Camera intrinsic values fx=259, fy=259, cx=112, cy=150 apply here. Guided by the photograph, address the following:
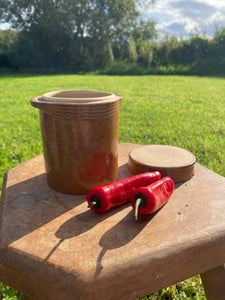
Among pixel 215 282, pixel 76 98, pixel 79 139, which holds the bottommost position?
pixel 215 282

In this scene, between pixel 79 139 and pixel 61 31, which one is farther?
pixel 61 31

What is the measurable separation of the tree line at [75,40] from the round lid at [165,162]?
1576cm

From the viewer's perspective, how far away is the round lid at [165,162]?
1228 mm

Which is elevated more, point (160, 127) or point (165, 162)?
point (165, 162)

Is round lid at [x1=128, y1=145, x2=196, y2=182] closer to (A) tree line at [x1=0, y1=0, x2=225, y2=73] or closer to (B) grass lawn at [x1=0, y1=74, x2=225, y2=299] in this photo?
(B) grass lawn at [x1=0, y1=74, x2=225, y2=299]

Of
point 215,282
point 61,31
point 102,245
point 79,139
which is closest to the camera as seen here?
point 102,245

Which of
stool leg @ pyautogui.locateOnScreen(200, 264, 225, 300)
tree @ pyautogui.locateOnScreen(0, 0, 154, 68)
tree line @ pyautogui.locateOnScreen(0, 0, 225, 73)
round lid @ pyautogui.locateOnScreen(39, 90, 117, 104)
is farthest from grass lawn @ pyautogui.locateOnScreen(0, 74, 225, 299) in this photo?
tree @ pyautogui.locateOnScreen(0, 0, 154, 68)

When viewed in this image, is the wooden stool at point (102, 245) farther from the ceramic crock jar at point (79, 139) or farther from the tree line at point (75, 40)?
the tree line at point (75, 40)

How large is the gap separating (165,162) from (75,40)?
1966cm

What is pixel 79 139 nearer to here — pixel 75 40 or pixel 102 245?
pixel 102 245

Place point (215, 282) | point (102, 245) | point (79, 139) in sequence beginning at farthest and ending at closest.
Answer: point (215, 282), point (79, 139), point (102, 245)

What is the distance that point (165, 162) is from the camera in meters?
1.28

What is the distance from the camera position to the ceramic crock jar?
991mm

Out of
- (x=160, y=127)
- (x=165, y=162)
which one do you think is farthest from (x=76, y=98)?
(x=160, y=127)
